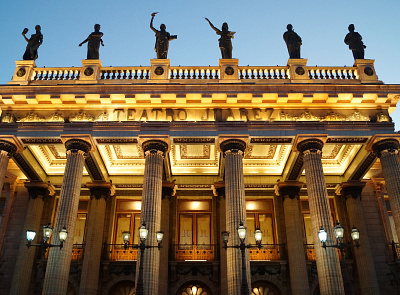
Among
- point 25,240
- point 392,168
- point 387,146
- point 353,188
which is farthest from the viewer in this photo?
point 353,188

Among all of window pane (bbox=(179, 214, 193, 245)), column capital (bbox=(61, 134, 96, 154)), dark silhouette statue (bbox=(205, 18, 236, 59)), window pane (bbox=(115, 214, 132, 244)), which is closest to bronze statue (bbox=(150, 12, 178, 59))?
dark silhouette statue (bbox=(205, 18, 236, 59))

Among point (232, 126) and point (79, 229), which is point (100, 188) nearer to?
point (79, 229)

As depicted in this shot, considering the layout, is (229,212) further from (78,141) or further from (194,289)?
(78,141)

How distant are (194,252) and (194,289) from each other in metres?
1.86

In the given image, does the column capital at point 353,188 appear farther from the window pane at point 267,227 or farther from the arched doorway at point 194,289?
the arched doorway at point 194,289

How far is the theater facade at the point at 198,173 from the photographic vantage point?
57.1ft

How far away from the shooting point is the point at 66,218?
1639cm

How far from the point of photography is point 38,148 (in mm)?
21000

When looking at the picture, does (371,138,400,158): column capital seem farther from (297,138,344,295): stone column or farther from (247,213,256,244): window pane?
(247,213,256,244): window pane

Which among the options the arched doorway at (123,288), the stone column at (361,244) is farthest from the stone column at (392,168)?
the arched doorway at (123,288)

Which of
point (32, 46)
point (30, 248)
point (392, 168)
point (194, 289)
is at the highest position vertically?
point (32, 46)

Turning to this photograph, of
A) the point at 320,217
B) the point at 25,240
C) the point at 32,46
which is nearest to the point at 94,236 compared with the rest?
the point at 25,240

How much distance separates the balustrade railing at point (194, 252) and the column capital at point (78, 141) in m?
7.29

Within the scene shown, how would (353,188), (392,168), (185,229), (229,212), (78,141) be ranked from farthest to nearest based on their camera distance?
(185,229) < (353,188) < (78,141) < (392,168) < (229,212)
